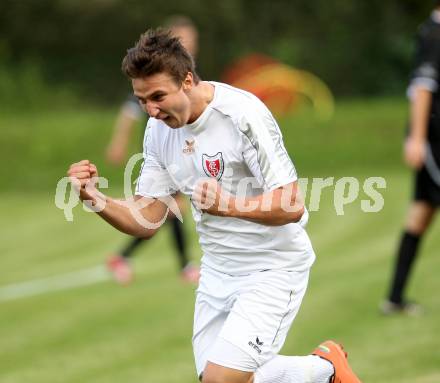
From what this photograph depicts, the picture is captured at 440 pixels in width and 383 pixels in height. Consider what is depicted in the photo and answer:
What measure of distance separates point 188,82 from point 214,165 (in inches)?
15.4

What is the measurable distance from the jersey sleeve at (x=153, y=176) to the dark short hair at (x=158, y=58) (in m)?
0.48

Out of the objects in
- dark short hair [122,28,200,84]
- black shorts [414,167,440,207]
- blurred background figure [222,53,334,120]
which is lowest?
black shorts [414,167,440,207]

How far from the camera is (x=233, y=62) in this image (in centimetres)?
2425

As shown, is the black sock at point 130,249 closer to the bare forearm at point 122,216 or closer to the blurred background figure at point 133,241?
the blurred background figure at point 133,241

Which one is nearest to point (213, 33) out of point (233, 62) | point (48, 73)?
point (233, 62)

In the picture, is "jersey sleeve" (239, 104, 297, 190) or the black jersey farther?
the black jersey

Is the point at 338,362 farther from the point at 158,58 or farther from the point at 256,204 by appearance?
the point at 158,58

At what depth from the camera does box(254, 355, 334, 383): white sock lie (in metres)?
5.04

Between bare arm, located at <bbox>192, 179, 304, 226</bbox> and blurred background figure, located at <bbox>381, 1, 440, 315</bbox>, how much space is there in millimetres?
2470

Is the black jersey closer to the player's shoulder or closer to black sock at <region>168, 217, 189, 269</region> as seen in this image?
the player's shoulder

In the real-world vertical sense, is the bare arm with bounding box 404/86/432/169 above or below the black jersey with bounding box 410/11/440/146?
below

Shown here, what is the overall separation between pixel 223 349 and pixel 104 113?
16800mm

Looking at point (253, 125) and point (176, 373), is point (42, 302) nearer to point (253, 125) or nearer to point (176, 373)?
point (176, 373)

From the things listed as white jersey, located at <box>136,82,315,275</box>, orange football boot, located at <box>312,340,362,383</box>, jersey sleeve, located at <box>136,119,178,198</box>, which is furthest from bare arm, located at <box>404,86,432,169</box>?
jersey sleeve, located at <box>136,119,178,198</box>
